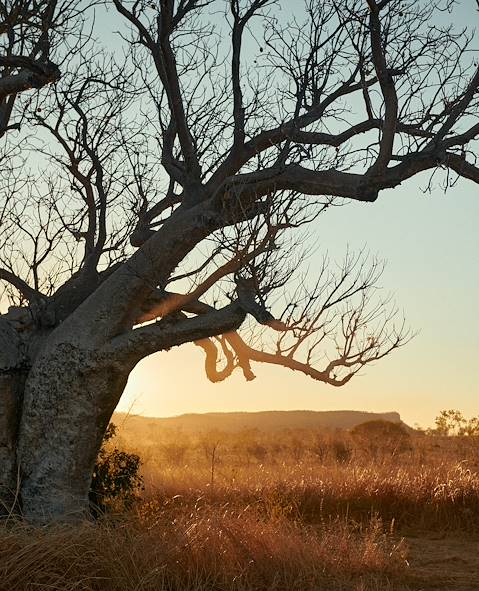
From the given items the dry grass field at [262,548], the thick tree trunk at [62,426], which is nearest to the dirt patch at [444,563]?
the dry grass field at [262,548]

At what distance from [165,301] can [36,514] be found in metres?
2.31

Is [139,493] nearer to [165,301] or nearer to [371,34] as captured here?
[165,301]

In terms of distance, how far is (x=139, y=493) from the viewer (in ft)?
43.0

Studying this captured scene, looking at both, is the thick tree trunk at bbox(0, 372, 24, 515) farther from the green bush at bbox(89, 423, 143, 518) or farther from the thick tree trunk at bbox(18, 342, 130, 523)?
the green bush at bbox(89, 423, 143, 518)

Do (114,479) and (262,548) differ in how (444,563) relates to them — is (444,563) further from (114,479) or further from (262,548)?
(114,479)

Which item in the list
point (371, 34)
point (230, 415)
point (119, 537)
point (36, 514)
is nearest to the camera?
point (119, 537)

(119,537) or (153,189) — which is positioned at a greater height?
(153,189)

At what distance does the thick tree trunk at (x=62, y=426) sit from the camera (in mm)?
8219

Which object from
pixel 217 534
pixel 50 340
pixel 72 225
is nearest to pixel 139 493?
pixel 72 225

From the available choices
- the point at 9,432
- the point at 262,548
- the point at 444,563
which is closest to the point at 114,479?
the point at 9,432

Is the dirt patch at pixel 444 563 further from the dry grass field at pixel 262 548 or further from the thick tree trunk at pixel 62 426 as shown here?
the thick tree trunk at pixel 62 426

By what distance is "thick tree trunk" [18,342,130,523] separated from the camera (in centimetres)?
822

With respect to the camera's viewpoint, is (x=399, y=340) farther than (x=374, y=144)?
Yes

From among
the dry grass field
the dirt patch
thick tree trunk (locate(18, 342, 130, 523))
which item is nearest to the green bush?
the dry grass field
